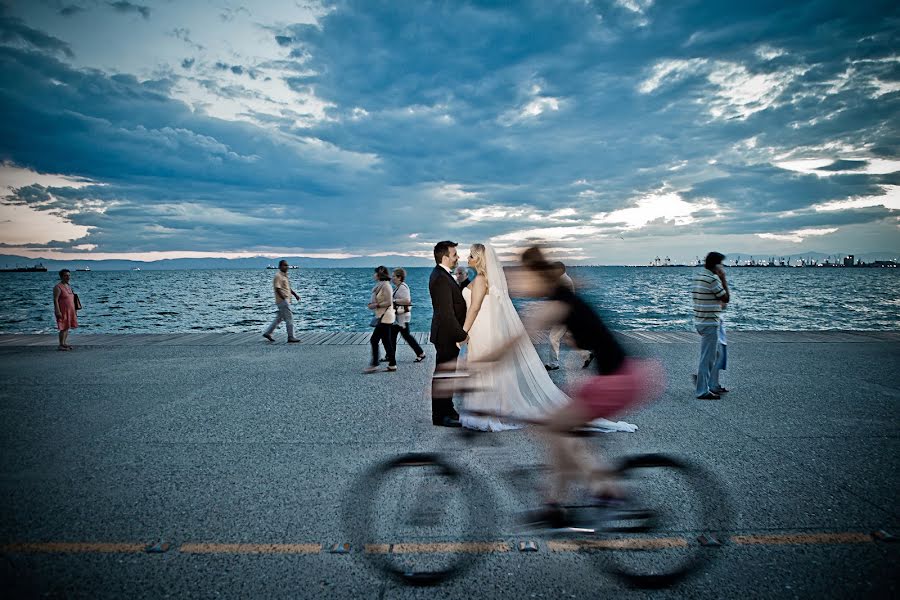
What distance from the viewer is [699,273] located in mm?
7059

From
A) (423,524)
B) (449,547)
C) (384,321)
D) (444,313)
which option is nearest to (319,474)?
(423,524)

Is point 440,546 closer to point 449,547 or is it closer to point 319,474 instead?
point 449,547

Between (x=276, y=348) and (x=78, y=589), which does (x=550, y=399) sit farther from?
(x=276, y=348)

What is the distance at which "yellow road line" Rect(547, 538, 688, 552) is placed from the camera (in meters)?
3.18

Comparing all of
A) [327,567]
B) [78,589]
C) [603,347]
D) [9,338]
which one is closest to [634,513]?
[603,347]

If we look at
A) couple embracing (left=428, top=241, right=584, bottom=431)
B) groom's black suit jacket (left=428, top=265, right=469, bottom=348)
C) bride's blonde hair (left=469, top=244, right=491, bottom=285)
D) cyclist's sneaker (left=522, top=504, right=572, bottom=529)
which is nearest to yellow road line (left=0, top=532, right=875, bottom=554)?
cyclist's sneaker (left=522, top=504, right=572, bottom=529)

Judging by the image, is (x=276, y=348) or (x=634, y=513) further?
(x=276, y=348)

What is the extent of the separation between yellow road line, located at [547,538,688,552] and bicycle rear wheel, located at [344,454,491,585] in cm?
53

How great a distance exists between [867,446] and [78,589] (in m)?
6.96

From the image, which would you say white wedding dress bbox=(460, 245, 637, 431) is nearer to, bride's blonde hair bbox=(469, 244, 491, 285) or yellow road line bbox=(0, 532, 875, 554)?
bride's blonde hair bbox=(469, 244, 491, 285)

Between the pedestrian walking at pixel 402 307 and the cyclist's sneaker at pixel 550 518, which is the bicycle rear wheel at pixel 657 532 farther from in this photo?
the pedestrian walking at pixel 402 307

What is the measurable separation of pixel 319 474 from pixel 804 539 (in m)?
3.82

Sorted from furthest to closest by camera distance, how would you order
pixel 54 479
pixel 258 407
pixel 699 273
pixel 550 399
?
pixel 699 273 → pixel 258 407 → pixel 550 399 → pixel 54 479

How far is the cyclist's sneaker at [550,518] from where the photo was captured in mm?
3023
